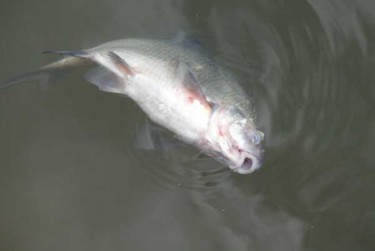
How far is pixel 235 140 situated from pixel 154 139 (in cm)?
82

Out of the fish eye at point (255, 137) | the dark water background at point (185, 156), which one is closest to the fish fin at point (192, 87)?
the fish eye at point (255, 137)

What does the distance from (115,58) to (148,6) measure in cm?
110

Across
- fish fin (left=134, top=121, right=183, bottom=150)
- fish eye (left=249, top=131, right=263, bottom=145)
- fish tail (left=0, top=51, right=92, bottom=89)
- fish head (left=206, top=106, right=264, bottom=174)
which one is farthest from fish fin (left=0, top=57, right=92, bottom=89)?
fish eye (left=249, top=131, right=263, bottom=145)

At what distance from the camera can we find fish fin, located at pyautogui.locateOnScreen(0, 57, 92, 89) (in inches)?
148

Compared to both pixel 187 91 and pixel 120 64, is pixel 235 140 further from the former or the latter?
pixel 120 64

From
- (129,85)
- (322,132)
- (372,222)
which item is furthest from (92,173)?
(372,222)

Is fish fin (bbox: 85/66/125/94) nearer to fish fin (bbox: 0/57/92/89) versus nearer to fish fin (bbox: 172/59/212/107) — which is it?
fish fin (bbox: 0/57/92/89)

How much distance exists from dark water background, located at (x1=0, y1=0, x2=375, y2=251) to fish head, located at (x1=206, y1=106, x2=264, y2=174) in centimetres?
67

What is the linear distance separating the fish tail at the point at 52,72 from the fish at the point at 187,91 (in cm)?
1

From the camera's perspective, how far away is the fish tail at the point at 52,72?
3746 mm

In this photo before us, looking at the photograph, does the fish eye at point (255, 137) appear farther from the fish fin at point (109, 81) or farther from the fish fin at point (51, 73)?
the fish fin at point (51, 73)

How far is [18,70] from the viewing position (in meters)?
4.18

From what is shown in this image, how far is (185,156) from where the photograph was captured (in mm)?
3896

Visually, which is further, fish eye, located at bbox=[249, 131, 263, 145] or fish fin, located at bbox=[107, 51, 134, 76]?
fish fin, located at bbox=[107, 51, 134, 76]
